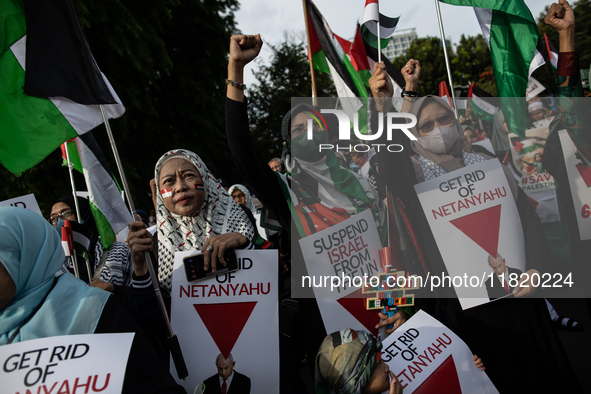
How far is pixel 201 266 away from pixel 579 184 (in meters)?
2.72

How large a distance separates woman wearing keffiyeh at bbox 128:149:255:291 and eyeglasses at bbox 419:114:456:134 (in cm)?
108

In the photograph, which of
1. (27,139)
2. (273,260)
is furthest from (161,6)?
(273,260)

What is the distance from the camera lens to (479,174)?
7.46 feet

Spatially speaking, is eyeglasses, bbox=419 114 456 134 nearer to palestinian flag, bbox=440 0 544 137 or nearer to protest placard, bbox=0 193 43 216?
palestinian flag, bbox=440 0 544 137

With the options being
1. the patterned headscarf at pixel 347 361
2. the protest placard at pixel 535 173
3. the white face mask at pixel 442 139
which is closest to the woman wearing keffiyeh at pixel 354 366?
the patterned headscarf at pixel 347 361

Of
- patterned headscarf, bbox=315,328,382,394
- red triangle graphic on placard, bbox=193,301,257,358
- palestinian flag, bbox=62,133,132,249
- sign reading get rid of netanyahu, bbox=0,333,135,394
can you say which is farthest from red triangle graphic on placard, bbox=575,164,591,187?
palestinian flag, bbox=62,133,132,249

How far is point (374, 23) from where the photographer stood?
142 inches

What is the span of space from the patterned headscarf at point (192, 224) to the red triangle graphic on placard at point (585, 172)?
7.96ft

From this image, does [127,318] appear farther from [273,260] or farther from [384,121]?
[384,121]

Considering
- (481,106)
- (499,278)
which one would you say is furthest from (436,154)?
(481,106)

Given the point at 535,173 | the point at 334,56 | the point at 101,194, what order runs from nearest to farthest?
the point at 101,194, the point at 334,56, the point at 535,173

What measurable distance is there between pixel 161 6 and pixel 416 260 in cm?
1084

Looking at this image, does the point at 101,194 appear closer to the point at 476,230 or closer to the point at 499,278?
the point at 476,230

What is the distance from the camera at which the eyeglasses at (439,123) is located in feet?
7.63
